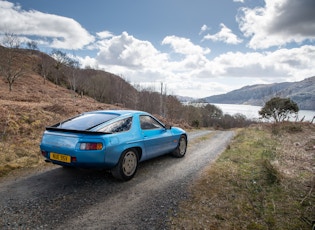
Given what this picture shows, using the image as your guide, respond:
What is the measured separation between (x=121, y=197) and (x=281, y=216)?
2773 millimetres

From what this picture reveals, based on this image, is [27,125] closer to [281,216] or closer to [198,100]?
[281,216]

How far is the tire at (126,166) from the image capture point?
4684mm

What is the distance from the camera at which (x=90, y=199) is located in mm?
3943

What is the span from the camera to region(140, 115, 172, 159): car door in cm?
556

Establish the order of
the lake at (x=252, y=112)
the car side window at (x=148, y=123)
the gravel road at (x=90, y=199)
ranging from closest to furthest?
1. the gravel road at (x=90, y=199)
2. the car side window at (x=148, y=123)
3. the lake at (x=252, y=112)

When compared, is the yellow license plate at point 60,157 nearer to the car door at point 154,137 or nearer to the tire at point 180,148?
the car door at point 154,137

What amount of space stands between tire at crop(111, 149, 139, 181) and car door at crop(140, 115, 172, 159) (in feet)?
1.65

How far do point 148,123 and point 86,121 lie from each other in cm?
172

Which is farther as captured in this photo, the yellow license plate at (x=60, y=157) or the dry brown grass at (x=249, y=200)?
the yellow license plate at (x=60, y=157)

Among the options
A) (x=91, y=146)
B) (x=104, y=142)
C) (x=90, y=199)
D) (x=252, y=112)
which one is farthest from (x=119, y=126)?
(x=252, y=112)

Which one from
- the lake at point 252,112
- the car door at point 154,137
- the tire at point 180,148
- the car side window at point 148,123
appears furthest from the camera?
the lake at point 252,112

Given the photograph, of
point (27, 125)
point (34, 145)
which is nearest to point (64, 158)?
point (34, 145)

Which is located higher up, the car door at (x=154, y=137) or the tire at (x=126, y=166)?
the car door at (x=154, y=137)

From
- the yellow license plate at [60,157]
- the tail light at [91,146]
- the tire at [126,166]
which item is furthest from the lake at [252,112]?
the yellow license plate at [60,157]
